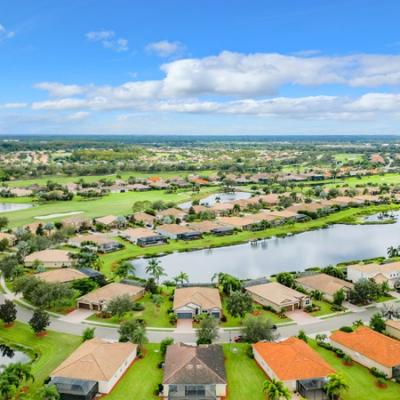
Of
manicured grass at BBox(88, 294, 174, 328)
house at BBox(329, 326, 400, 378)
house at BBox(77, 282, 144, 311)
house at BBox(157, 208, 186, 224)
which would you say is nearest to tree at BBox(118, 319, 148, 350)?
manicured grass at BBox(88, 294, 174, 328)

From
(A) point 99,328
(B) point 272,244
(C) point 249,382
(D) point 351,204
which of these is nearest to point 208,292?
(A) point 99,328

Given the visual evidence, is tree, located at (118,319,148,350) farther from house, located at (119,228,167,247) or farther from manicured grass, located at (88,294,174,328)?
house, located at (119,228,167,247)

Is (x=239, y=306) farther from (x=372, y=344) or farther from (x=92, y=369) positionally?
(x=92, y=369)

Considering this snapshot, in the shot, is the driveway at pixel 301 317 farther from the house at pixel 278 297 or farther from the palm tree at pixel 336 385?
the palm tree at pixel 336 385

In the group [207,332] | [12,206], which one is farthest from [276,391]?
[12,206]

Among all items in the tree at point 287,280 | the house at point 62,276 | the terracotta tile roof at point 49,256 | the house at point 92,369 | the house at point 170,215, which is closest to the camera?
the house at point 92,369

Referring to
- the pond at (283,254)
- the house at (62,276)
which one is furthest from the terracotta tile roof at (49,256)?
the pond at (283,254)
